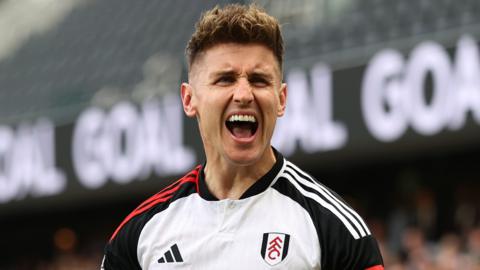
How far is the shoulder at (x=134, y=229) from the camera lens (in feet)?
10.9

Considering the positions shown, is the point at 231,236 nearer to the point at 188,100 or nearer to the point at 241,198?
the point at 241,198

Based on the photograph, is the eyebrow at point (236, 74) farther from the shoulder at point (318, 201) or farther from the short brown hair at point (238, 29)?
the shoulder at point (318, 201)

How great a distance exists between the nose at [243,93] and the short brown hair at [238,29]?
5.3 inches

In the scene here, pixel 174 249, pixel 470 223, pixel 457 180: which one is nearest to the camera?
pixel 174 249

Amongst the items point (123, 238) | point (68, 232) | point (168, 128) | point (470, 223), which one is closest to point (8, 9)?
point (68, 232)

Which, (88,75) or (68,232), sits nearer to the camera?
(88,75)

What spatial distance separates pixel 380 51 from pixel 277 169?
6007 millimetres

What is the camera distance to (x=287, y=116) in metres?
9.62

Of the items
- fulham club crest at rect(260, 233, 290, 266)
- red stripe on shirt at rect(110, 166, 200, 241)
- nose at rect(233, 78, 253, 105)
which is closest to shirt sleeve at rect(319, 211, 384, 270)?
fulham club crest at rect(260, 233, 290, 266)

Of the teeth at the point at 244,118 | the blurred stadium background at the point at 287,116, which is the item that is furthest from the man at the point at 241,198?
the blurred stadium background at the point at 287,116

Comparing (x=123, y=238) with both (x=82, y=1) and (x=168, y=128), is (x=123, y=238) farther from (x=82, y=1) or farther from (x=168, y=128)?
(x=82, y=1)

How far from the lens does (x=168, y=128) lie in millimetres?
10789

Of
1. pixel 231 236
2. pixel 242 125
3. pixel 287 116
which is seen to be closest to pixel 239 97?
pixel 242 125

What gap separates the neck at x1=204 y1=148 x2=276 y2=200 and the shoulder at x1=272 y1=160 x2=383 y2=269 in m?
0.18
